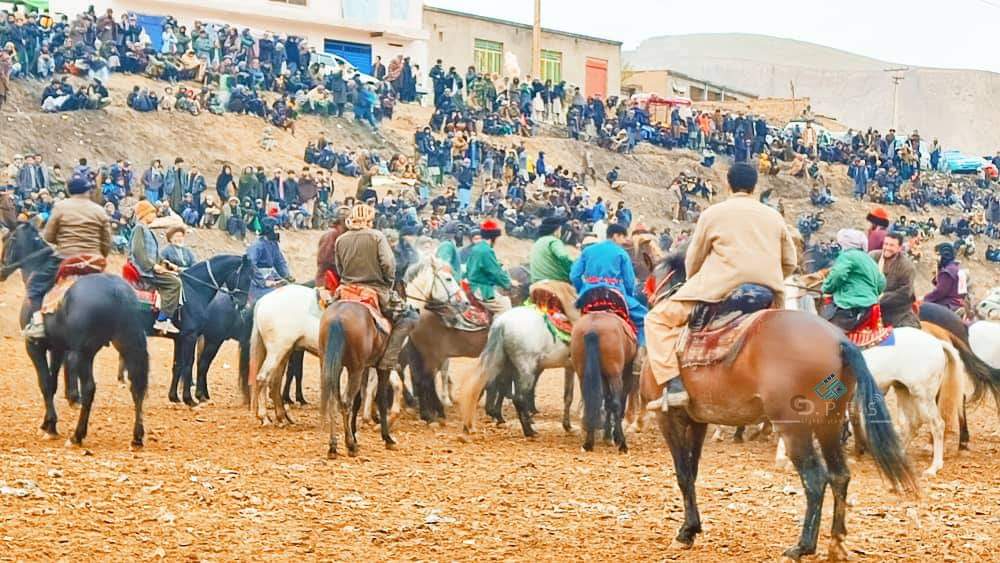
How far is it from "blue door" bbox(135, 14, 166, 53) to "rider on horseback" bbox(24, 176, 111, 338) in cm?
2872

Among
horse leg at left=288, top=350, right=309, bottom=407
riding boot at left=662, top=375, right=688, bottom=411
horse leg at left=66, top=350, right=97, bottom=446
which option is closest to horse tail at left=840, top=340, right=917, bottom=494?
riding boot at left=662, top=375, right=688, bottom=411

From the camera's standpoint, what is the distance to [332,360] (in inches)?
469

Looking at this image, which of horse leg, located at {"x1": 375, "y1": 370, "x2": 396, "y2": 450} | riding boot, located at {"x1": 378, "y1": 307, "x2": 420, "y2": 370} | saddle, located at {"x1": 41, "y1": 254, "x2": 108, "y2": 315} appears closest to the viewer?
saddle, located at {"x1": 41, "y1": 254, "x2": 108, "y2": 315}

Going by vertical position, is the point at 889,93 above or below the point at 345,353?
above

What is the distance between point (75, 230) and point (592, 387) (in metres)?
5.07

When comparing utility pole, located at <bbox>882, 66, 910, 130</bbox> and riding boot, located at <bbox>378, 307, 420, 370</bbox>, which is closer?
riding boot, located at <bbox>378, 307, 420, 370</bbox>

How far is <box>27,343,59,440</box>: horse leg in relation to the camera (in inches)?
494

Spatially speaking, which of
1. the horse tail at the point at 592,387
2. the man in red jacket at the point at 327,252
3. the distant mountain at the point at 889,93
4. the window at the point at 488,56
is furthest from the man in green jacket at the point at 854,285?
the distant mountain at the point at 889,93

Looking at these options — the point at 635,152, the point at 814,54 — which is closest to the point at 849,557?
the point at 635,152

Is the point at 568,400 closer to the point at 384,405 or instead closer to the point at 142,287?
the point at 384,405

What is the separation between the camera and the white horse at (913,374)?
476 inches

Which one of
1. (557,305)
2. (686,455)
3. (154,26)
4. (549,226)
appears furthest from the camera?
(154,26)

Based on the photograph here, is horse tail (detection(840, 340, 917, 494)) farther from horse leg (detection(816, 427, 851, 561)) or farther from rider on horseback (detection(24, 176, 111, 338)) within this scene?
rider on horseback (detection(24, 176, 111, 338))

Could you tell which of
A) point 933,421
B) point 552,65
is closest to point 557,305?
point 933,421
